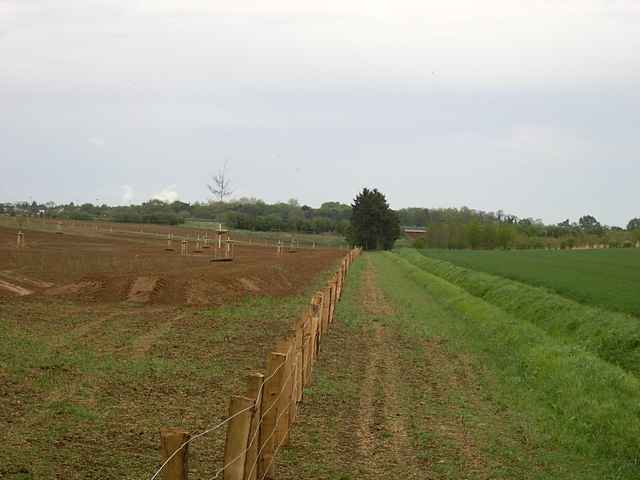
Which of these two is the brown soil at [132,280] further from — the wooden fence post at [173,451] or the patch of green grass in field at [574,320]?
the wooden fence post at [173,451]

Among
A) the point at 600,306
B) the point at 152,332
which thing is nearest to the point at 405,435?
the point at 152,332

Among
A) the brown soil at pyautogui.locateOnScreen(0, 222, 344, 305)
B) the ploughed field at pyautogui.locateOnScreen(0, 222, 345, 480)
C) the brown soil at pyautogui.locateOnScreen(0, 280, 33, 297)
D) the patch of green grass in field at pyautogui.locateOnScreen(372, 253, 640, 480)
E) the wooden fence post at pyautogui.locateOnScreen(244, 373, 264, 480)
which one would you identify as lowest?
the patch of green grass in field at pyautogui.locateOnScreen(372, 253, 640, 480)

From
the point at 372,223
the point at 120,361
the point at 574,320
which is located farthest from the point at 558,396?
the point at 372,223

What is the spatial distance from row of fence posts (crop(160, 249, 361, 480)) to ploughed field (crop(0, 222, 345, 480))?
0.70m

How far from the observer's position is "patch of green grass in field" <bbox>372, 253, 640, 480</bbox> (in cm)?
1026

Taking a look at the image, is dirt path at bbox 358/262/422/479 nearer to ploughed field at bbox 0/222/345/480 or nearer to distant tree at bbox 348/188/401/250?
ploughed field at bbox 0/222/345/480

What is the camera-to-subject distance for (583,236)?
425ft

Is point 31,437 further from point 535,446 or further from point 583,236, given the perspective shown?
point 583,236

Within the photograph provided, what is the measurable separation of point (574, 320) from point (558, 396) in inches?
350

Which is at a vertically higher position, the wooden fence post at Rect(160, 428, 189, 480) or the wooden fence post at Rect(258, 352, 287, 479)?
the wooden fence post at Rect(160, 428, 189, 480)

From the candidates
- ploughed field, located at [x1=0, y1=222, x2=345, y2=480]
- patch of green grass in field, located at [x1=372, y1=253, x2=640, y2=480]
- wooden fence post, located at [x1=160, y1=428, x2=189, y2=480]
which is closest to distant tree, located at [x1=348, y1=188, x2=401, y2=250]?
ploughed field, located at [x1=0, y1=222, x2=345, y2=480]

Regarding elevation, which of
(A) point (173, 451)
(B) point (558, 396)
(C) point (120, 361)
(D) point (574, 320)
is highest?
(A) point (173, 451)

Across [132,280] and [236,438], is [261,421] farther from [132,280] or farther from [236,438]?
[132,280]

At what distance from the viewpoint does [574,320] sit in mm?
22453
